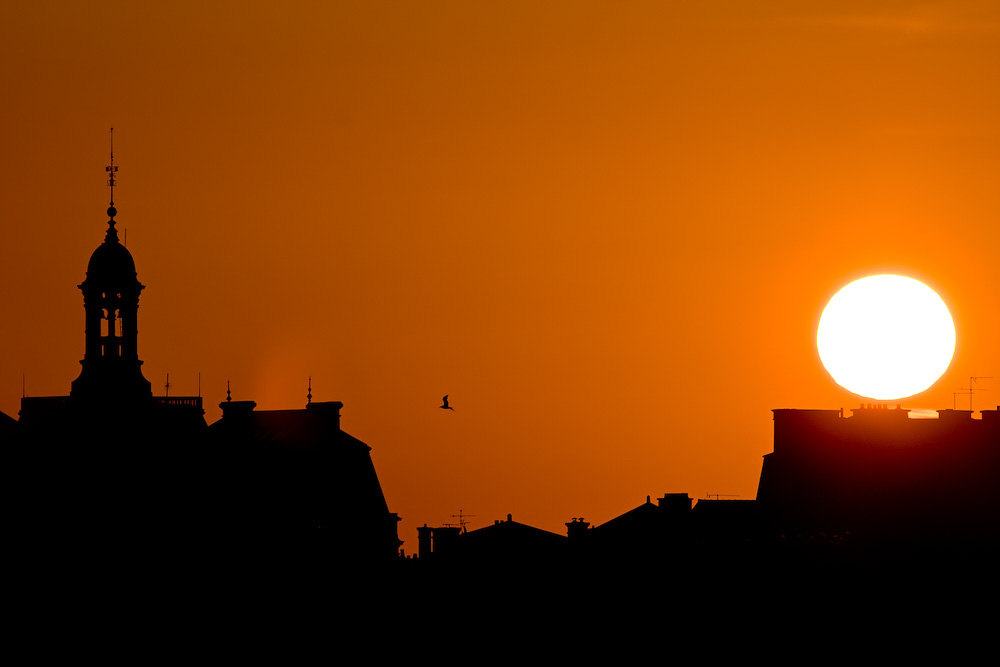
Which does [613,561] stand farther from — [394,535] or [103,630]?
[394,535]

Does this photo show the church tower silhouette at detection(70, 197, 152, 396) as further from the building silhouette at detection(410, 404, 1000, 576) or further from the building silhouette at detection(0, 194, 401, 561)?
the building silhouette at detection(410, 404, 1000, 576)

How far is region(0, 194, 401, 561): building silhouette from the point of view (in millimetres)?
99688

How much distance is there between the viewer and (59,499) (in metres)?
99.8

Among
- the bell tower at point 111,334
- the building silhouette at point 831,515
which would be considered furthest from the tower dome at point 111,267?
the building silhouette at point 831,515

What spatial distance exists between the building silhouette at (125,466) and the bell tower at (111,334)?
46mm

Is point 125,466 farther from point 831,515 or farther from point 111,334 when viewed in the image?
point 831,515

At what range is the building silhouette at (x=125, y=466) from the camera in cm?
9969

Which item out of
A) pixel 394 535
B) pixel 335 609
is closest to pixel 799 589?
pixel 335 609

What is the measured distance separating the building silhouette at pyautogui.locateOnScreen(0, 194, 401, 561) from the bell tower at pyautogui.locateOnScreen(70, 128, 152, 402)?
0.15ft

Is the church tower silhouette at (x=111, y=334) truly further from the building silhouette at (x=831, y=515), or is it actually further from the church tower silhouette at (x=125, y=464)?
the building silhouette at (x=831, y=515)

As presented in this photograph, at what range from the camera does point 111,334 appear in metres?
106

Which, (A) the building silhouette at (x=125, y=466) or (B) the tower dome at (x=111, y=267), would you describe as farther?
(B) the tower dome at (x=111, y=267)

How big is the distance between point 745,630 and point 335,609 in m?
17.1

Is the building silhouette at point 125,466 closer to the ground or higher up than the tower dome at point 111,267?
closer to the ground
